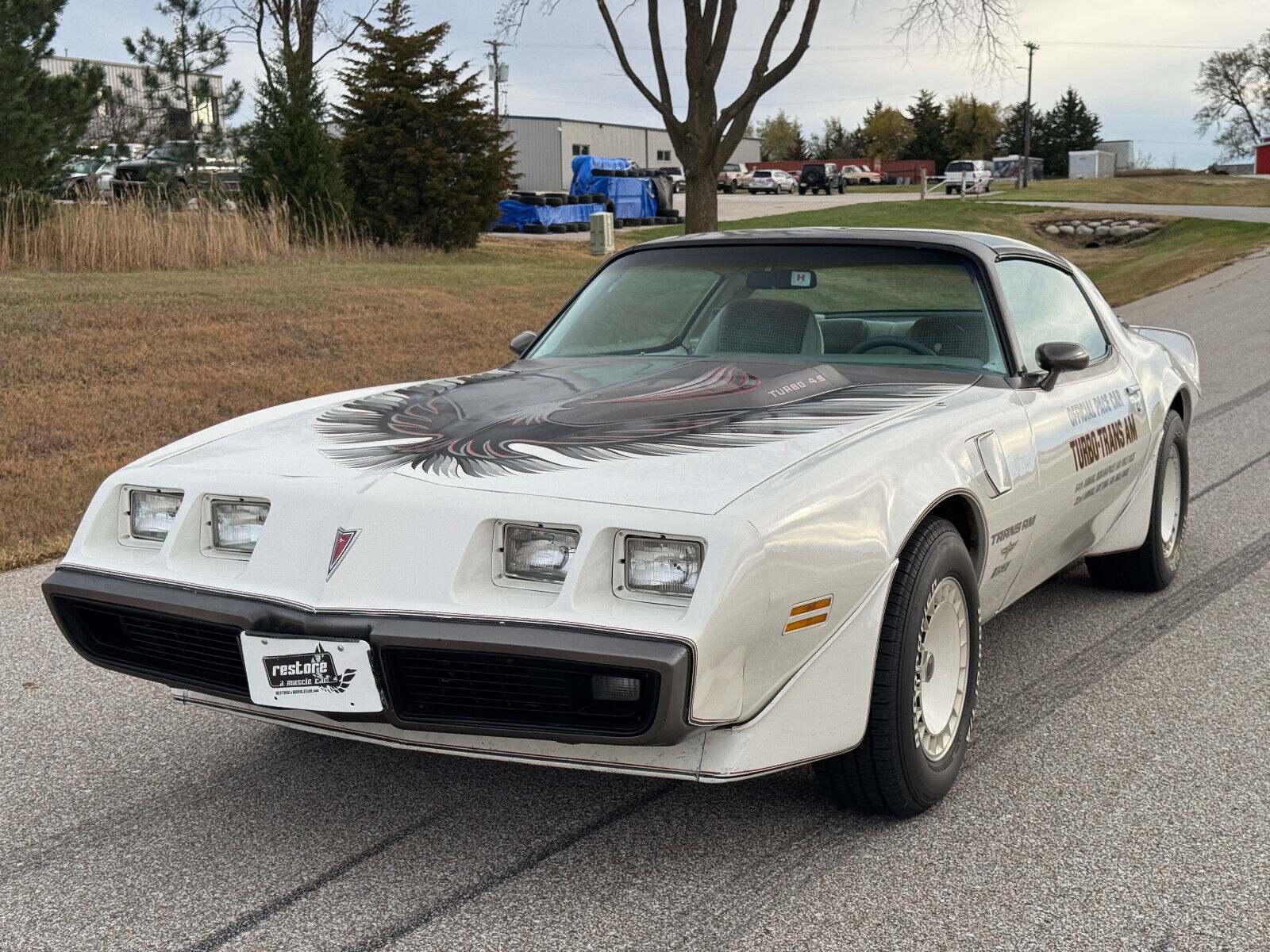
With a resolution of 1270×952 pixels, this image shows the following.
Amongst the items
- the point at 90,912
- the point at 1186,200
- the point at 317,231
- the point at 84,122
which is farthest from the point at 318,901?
the point at 1186,200

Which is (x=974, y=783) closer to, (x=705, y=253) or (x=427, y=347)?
(x=705, y=253)

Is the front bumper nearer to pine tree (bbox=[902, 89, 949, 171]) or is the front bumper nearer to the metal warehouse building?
the metal warehouse building

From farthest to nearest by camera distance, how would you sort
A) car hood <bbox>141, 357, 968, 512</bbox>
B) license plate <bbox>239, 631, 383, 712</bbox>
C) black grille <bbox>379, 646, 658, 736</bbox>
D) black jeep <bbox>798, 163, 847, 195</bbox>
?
black jeep <bbox>798, 163, 847, 195</bbox> < car hood <bbox>141, 357, 968, 512</bbox> < license plate <bbox>239, 631, 383, 712</bbox> < black grille <bbox>379, 646, 658, 736</bbox>

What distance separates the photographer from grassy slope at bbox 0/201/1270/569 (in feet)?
25.7

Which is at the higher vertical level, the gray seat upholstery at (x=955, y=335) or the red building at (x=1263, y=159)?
the red building at (x=1263, y=159)

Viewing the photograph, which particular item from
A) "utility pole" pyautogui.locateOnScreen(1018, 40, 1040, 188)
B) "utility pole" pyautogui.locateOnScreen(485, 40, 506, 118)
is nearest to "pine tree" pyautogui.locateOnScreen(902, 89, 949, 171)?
"utility pole" pyautogui.locateOnScreen(1018, 40, 1040, 188)

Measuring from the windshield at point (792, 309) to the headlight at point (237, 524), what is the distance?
1670 mm

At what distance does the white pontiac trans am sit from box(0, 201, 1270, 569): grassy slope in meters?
3.29

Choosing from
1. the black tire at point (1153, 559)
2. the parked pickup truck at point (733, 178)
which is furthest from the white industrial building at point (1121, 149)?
the black tire at point (1153, 559)

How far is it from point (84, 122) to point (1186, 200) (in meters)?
42.7

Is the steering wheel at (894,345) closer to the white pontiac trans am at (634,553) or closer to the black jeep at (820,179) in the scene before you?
the white pontiac trans am at (634,553)

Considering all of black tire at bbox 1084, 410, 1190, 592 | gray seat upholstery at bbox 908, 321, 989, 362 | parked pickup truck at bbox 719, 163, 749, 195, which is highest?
parked pickup truck at bbox 719, 163, 749, 195

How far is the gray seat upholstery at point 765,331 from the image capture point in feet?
14.0

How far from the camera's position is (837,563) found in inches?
112
